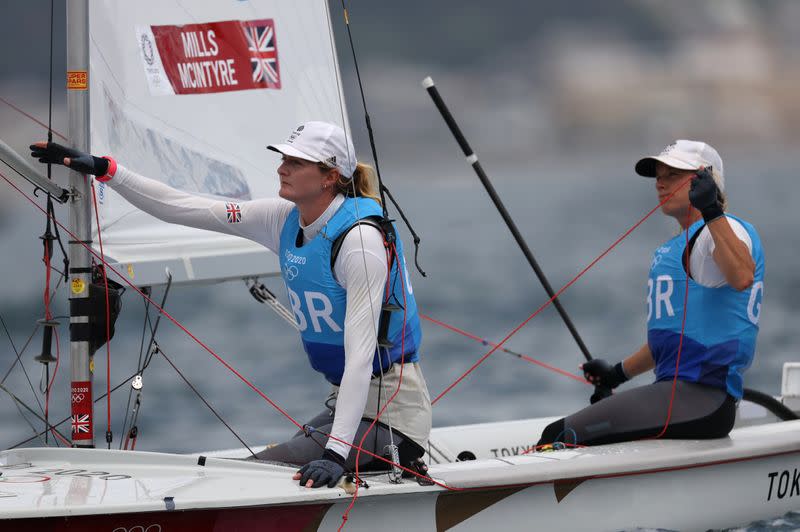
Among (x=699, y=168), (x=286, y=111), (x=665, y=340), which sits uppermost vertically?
(x=286, y=111)

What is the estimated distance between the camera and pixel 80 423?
9.05ft

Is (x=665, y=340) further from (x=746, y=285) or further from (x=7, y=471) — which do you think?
(x=7, y=471)

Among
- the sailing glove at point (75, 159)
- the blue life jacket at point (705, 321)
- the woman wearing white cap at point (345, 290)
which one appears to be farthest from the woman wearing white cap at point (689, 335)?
the sailing glove at point (75, 159)

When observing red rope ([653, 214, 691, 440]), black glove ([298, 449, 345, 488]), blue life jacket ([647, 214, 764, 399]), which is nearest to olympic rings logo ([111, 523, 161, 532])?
black glove ([298, 449, 345, 488])

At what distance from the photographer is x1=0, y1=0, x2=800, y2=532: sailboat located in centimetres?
231

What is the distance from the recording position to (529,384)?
7.08 meters

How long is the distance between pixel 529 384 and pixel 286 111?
13.1 ft

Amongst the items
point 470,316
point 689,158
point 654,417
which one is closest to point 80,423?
point 654,417

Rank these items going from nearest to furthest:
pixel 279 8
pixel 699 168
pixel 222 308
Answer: pixel 699 168 < pixel 279 8 < pixel 222 308

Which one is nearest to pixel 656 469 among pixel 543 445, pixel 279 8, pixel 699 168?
pixel 543 445

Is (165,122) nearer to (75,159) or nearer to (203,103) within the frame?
(203,103)

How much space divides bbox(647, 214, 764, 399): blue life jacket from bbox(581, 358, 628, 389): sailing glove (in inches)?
14.5

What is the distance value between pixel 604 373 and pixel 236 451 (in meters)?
1.12

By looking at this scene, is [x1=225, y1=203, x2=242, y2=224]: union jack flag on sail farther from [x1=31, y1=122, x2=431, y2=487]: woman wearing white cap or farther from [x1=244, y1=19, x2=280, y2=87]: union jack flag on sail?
[x1=244, y1=19, x2=280, y2=87]: union jack flag on sail
